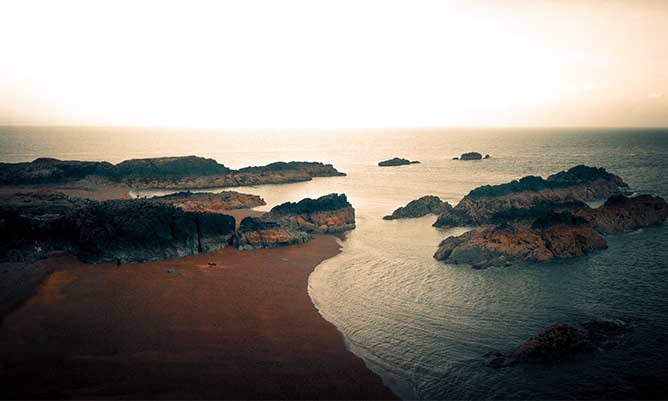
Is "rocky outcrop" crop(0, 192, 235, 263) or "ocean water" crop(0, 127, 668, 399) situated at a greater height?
"rocky outcrop" crop(0, 192, 235, 263)

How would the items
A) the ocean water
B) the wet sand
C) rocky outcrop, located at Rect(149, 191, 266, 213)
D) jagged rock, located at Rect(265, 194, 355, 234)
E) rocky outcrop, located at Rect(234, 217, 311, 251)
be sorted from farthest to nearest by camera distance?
1. rocky outcrop, located at Rect(149, 191, 266, 213)
2. jagged rock, located at Rect(265, 194, 355, 234)
3. rocky outcrop, located at Rect(234, 217, 311, 251)
4. the ocean water
5. the wet sand

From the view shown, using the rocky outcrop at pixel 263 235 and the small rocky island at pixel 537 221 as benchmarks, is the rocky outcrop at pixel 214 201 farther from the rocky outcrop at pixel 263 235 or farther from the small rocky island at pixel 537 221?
the small rocky island at pixel 537 221

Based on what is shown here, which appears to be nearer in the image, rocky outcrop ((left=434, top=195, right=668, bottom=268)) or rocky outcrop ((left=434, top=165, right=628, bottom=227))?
rocky outcrop ((left=434, top=195, right=668, bottom=268))

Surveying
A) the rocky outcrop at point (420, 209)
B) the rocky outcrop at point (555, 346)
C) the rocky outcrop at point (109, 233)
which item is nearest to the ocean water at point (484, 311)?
the rocky outcrop at point (555, 346)

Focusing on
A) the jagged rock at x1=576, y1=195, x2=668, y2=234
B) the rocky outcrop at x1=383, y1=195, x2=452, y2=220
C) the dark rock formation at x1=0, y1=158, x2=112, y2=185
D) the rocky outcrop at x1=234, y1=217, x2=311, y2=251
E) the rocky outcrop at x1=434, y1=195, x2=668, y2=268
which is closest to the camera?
the rocky outcrop at x1=434, y1=195, x2=668, y2=268

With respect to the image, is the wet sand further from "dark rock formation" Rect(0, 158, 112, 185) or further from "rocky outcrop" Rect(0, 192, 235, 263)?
"dark rock formation" Rect(0, 158, 112, 185)

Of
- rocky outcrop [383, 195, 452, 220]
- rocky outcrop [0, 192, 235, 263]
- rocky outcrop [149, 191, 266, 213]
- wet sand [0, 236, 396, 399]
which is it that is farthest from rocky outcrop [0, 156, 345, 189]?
wet sand [0, 236, 396, 399]

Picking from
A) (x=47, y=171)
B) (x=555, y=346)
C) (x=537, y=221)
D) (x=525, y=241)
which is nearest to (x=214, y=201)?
(x=47, y=171)

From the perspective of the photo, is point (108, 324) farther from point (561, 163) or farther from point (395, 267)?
point (561, 163)
